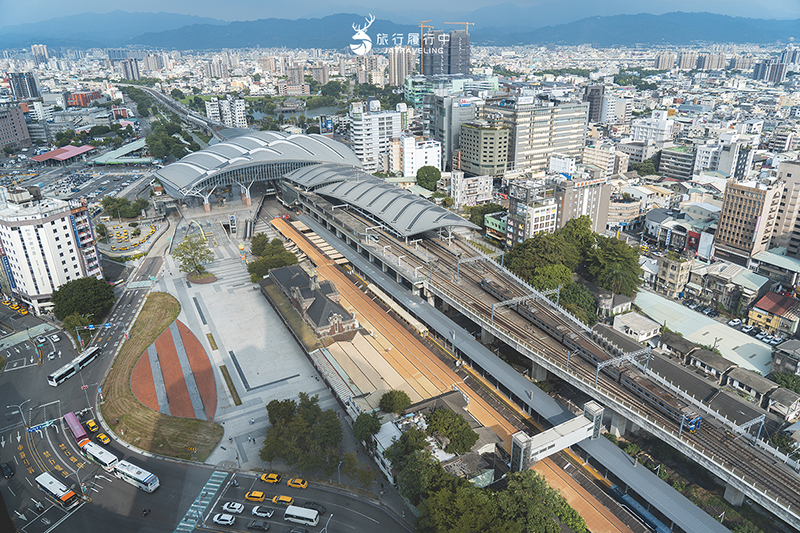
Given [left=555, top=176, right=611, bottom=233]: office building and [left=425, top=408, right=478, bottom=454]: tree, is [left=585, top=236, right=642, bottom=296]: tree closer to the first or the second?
[left=555, top=176, right=611, bottom=233]: office building

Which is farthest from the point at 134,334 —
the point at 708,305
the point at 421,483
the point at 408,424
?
the point at 708,305

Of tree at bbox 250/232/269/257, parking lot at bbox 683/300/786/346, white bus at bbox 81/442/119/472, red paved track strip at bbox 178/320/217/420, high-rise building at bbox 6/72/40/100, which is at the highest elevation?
high-rise building at bbox 6/72/40/100

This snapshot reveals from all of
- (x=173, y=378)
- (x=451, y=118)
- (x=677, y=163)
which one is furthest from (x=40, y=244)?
(x=677, y=163)

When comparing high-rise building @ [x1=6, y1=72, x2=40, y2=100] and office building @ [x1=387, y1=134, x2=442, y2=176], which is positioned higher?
high-rise building @ [x1=6, y1=72, x2=40, y2=100]

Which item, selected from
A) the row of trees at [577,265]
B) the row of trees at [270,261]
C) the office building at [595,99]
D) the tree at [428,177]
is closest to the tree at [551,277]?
the row of trees at [577,265]

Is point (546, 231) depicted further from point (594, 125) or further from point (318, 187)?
point (594, 125)

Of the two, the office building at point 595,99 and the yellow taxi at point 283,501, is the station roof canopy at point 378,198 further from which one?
the office building at point 595,99

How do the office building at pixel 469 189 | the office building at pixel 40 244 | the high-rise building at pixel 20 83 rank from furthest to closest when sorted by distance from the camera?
the high-rise building at pixel 20 83
the office building at pixel 469 189
the office building at pixel 40 244

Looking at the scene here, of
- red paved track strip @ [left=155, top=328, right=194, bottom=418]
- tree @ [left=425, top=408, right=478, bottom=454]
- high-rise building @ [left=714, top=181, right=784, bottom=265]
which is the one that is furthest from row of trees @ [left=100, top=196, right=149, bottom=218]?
high-rise building @ [left=714, top=181, right=784, bottom=265]
